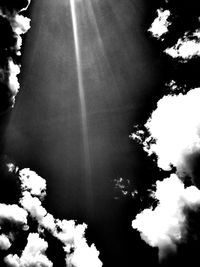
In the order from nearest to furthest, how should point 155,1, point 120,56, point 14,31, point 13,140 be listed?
point 14,31 < point 155,1 < point 120,56 < point 13,140

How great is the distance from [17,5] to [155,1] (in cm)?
936

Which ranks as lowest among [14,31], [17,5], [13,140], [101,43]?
[13,140]

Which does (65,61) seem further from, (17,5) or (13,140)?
(13,140)

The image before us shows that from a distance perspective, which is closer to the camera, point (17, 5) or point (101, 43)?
point (17, 5)

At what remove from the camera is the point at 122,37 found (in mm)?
20047

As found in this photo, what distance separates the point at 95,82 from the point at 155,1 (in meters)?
7.03

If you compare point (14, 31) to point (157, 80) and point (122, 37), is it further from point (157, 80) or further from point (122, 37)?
point (157, 80)

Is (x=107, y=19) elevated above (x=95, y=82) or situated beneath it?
elevated above

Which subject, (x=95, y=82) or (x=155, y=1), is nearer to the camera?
(x=155, y=1)

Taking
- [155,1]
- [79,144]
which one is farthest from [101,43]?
[79,144]

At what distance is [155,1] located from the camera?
61.9 feet

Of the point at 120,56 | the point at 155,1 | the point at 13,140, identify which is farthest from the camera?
the point at 13,140

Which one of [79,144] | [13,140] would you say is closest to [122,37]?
[79,144]

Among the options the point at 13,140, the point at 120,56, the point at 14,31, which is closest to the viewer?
the point at 14,31
